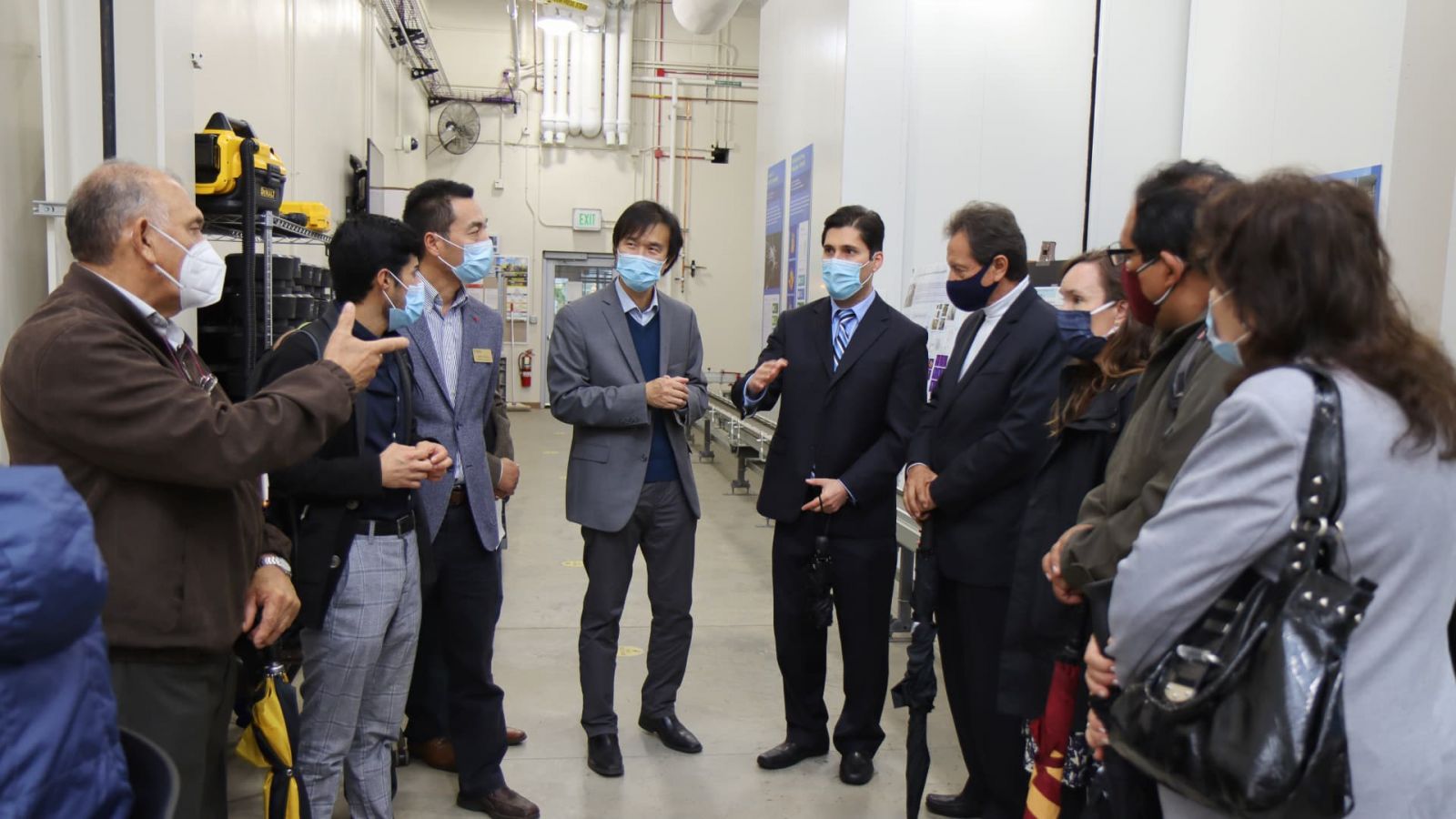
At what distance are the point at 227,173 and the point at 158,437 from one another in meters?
1.81

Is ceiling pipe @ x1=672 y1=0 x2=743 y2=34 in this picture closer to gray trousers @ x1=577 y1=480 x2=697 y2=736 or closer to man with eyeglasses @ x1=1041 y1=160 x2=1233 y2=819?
gray trousers @ x1=577 y1=480 x2=697 y2=736

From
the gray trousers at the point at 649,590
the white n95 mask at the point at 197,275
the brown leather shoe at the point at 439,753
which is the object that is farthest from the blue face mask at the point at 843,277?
the brown leather shoe at the point at 439,753

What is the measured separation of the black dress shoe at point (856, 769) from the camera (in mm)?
2885

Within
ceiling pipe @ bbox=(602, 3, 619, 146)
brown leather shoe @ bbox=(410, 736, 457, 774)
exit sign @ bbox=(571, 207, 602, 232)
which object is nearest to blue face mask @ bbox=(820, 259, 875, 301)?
brown leather shoe @ bbox=(410, 736, 457, 774)

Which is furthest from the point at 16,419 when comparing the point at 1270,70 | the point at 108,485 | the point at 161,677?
the point at 1270,70

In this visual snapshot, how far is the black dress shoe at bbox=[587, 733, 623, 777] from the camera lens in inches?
115

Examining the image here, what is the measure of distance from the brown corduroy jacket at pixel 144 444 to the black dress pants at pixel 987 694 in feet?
5.39

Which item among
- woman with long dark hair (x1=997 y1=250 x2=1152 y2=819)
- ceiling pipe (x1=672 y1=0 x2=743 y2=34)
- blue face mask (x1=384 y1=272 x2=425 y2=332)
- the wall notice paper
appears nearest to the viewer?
woman with long dark hair (x1=997 y1=250 x2=1152 y2=819)

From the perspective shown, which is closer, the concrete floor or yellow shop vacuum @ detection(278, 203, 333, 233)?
the concrete floor

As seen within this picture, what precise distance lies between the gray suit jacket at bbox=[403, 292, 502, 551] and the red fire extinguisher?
928cm

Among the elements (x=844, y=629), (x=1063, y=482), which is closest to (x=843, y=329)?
(x=844, y=629)

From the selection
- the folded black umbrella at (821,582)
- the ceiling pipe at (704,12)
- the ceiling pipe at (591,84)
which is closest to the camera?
the folded black umbrella at (821,582)

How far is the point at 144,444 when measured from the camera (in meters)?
1.49

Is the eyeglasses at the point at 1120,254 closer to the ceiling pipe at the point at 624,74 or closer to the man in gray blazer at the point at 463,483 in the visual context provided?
the man in gray blazer at the point at 463,483
